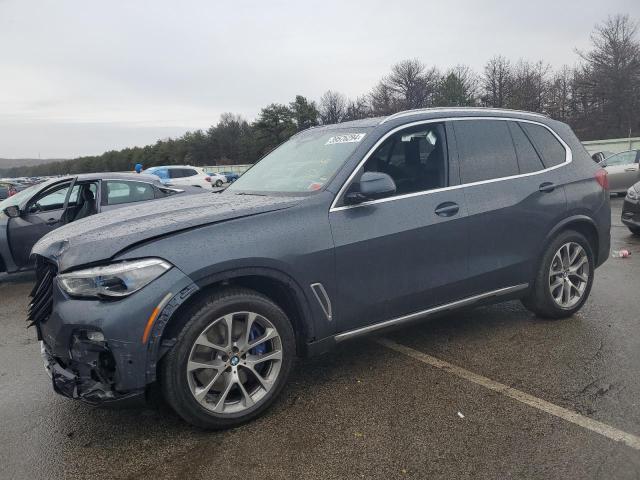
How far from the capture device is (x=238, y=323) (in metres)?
2.89

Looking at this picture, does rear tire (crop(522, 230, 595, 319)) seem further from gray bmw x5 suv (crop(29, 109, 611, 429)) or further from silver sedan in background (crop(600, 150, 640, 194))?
silver sedan in background (crop(600, 150, 640, 194))

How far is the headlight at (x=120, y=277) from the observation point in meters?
2.58

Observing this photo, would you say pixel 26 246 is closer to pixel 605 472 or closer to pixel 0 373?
pixel 0 373

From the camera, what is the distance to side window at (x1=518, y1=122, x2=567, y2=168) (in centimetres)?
431

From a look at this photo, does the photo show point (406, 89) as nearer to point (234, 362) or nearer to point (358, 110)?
point (358, 110)

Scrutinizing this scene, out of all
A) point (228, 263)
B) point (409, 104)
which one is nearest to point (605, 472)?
point (228, 263)

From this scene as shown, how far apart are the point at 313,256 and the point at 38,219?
232 inches

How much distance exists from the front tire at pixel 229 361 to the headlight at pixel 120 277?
33 centimetres

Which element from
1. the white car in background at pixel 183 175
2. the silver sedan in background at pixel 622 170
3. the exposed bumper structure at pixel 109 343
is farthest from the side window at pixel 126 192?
the white car in background at pixel 183 175

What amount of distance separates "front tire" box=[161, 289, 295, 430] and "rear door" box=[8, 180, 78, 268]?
519 centimetres

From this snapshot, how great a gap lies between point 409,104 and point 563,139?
228 feet


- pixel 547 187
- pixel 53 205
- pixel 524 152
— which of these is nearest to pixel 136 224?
pixel 524 152

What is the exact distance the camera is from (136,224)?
299 cm

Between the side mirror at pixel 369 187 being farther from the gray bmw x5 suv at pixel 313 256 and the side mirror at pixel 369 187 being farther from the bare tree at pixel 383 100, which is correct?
the bare tree at pixel 383 100
